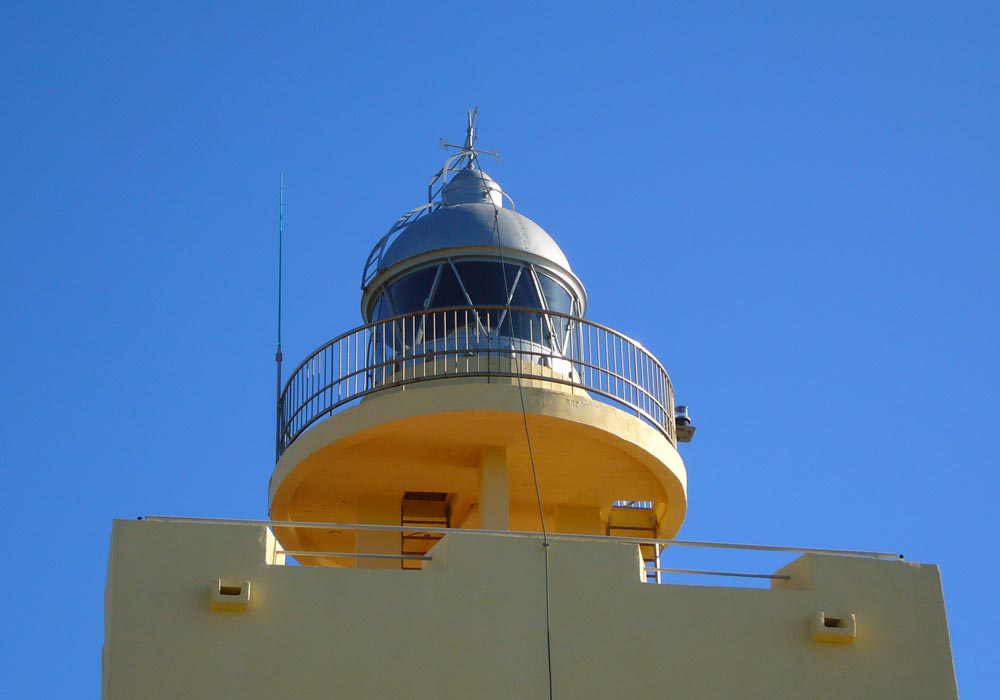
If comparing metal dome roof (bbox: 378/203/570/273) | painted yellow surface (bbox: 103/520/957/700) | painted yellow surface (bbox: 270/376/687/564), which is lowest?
painted yellow surface (bbox: 103/520/957/700)

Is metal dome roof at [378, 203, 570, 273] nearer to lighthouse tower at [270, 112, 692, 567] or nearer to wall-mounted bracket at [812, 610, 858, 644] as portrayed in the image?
lighthouse tower at [270, 112, 692, 567]

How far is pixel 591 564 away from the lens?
597 inches

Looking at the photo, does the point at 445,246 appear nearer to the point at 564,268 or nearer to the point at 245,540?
the point at 564,268

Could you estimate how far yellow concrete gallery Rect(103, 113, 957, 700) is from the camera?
1427 cm

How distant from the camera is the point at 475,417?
17.6 meters

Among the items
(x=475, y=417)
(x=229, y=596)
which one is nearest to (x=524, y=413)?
(x=475, y=417)

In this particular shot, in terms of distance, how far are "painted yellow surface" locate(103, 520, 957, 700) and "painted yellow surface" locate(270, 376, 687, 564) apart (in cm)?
265

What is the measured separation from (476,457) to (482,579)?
3.52 metres

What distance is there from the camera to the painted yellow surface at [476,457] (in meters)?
17.6

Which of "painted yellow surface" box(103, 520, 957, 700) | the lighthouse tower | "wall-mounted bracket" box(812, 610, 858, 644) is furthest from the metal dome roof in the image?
"wall-mounted bracket" box(812, 610, 858, 644)

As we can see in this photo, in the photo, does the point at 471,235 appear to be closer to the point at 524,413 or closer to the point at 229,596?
the point at 524,413

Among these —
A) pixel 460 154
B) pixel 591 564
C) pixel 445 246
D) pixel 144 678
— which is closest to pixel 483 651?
pixel 591 564

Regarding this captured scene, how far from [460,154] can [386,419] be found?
17.2 feet

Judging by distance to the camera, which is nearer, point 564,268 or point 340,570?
point 340,570
